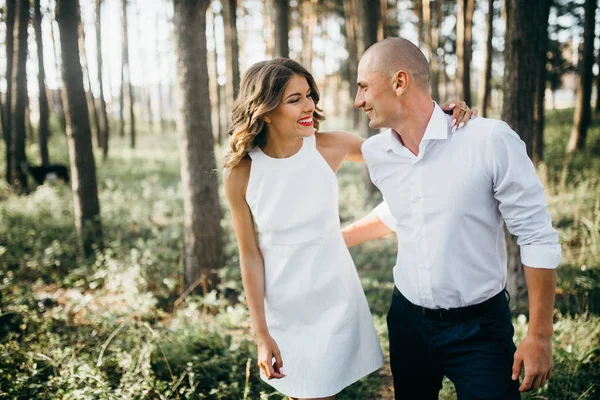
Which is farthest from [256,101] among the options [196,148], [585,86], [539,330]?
[585,86]

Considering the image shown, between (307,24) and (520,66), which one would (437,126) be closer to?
(520,66)

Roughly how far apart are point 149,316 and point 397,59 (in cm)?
422

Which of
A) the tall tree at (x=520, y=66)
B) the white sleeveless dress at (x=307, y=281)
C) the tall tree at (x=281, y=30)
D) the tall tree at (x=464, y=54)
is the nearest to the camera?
the white sleeveless dress at (x=307, y=281)

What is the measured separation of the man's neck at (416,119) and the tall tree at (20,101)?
12.3 m

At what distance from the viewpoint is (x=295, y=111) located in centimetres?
234

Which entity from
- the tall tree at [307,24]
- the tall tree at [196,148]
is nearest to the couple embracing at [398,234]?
the tall tree at [196,148]

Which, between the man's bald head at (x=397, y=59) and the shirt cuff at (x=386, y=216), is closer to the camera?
the man's bald head at (x=397, y=59)

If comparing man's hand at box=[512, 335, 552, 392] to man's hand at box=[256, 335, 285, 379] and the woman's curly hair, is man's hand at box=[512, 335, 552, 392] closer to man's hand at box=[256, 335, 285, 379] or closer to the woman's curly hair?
man's hand at box=[256, 335, 285, 379]

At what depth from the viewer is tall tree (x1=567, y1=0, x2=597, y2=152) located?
43.3ft

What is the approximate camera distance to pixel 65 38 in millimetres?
7250

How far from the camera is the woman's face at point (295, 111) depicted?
7.69 feet

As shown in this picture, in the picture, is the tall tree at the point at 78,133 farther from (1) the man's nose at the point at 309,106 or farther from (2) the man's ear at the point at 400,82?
(2) the man's ear at the point at 400,82

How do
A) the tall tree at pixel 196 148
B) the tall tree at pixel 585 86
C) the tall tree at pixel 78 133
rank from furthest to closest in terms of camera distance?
1. the tall tree at pixel 585 86
2. the tall tree at pixel 78 133
3. the tall tree at pixel 196 148

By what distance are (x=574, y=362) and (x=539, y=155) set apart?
7629 millimetres
